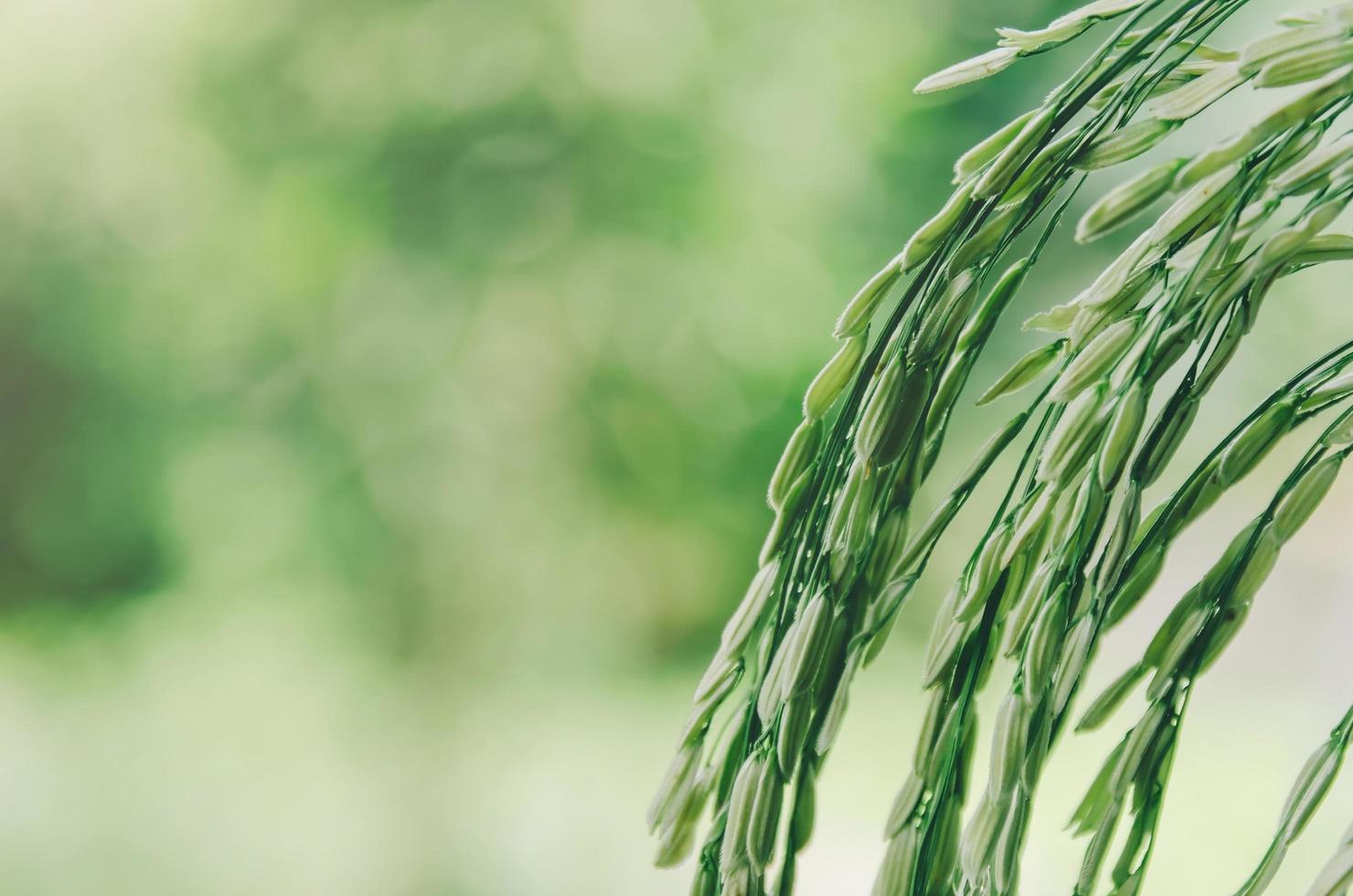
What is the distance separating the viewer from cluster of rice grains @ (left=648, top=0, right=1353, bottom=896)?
0.22 meters

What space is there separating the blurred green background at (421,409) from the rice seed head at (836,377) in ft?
2.13

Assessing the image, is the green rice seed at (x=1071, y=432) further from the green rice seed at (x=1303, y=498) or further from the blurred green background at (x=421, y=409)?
the blurred green background at (x=421, y=409)

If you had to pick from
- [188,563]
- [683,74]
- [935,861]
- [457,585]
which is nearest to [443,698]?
[457,585]

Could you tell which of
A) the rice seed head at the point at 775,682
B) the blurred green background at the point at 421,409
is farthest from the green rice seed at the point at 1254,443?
the blurred green background at the point at 421,409

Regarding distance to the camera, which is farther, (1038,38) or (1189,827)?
(1189,827)

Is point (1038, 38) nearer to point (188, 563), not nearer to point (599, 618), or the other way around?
point (599, 618)

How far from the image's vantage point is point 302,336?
3.02ft

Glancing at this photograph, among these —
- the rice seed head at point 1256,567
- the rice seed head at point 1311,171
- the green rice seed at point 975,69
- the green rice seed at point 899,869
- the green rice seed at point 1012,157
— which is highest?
the green rice seed at point 975,69

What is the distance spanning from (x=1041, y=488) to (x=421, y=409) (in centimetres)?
75

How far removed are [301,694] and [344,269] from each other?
37 cm

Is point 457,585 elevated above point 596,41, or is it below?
below

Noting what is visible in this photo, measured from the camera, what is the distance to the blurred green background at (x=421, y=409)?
89 centimetres

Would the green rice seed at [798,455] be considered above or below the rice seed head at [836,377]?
below

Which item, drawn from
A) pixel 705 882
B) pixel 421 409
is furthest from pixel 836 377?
pixel 421 409
